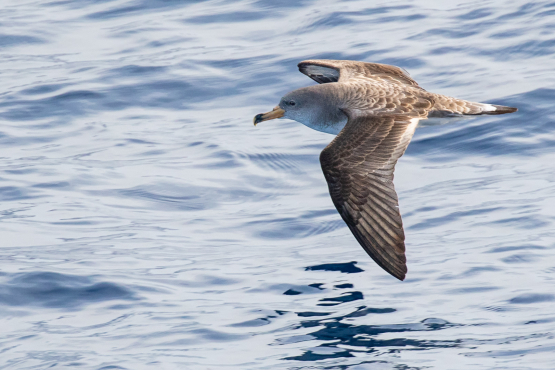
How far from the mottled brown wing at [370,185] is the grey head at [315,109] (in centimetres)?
64

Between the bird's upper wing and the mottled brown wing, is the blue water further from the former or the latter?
the bird's upper wing

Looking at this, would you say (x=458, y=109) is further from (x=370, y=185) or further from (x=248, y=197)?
(x=248, y=197)

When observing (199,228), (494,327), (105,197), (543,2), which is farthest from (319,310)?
(543,2)

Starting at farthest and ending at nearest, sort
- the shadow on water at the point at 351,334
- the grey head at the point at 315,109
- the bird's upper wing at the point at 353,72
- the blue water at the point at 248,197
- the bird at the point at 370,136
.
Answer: the bird's upper wing at the point at 353,72
the grey head at the point at 315,109
the bird at the point at 370,136
the blue water at the point at 248,197
the shadow on water at the point at 351,334

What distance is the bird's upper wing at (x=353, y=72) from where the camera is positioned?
9406 millimetres

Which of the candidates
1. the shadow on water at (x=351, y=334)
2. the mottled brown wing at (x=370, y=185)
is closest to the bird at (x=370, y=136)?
the mottled brown wing at (x=370, y=185)

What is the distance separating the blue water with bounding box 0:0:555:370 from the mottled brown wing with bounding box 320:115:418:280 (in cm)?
40

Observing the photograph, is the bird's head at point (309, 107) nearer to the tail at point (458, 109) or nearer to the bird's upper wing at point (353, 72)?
the bird's upper wing at point (353, 72)

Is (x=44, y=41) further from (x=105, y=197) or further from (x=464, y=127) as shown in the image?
(x=464, y=127)

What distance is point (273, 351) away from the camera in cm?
641

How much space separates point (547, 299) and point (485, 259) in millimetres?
855

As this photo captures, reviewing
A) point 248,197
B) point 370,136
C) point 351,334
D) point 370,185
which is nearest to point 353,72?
Result: point 248,197

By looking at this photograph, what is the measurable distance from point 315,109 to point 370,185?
1370 millimetres

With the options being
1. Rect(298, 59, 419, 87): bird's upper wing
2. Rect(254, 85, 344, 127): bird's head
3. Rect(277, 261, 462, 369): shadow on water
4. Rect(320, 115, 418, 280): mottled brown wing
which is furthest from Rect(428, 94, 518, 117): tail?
Rect(277, 261, 462, 369): shadow on water
